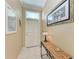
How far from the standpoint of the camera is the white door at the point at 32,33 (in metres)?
7.05

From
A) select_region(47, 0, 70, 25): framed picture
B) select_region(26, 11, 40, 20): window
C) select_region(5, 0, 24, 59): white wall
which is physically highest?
select_region(26, 11, 40, 20): window

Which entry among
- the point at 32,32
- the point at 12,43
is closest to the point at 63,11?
the point at 12,43

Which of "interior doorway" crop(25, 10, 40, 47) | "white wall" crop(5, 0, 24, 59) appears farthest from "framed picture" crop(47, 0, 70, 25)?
"interior doorway" crop(25, 10, 40, 47)

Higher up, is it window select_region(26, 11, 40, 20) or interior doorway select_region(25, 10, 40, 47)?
window select_region(26, 11, 40, 20)

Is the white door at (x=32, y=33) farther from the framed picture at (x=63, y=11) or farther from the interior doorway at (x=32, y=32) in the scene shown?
the framed picture at (x=63, y=11)

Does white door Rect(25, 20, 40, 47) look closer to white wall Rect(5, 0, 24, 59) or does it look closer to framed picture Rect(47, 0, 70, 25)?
white wall Rect(5, 0, 24, 59)

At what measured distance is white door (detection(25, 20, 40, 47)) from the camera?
7053mm

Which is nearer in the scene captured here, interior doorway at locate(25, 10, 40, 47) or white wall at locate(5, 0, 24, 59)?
white wall at locate(5, 0, 24, 59)

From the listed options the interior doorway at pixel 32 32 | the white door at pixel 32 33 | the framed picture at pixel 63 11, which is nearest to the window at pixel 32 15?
the interior doorway at pixel 32 32

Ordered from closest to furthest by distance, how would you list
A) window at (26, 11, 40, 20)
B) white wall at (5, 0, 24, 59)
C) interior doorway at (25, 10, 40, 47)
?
white wall at (5, 0, 24, 59) → interior doorway at (25, 10, 40, 47) → window at (26, 11, 40, 20)
